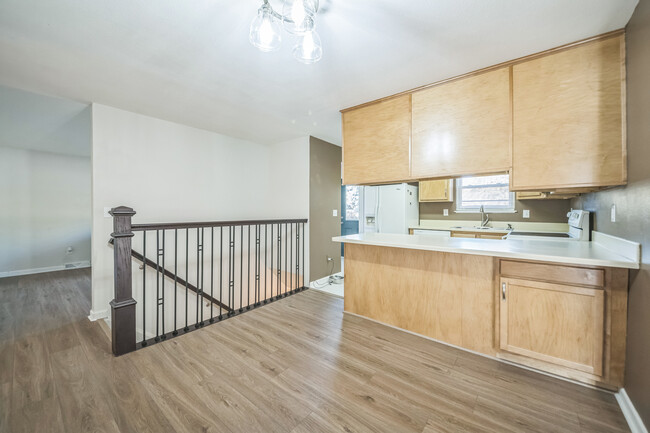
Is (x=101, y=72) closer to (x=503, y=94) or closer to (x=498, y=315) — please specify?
(x=503, y=94)

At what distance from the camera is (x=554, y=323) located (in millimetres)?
1674

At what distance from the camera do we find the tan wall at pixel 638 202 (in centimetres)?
125

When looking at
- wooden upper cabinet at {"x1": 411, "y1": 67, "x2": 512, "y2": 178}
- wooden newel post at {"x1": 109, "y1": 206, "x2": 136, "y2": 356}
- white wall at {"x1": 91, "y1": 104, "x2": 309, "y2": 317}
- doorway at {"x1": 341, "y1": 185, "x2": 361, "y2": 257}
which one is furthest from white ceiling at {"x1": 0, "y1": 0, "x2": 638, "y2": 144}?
doorway at {"x1": 341, "y1": 185, "x2": 361, "y2": 257}

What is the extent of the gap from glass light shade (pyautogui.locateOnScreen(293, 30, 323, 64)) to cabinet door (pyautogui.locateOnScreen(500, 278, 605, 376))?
6.87ft

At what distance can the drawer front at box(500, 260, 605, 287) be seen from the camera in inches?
61.4

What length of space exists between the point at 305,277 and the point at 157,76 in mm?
3141

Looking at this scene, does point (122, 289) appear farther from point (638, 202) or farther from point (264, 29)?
point (638, 202)

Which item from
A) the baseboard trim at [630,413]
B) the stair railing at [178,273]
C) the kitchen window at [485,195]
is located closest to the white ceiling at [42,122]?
the stair railing at [178,273]

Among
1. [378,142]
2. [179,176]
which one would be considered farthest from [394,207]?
[179,176]

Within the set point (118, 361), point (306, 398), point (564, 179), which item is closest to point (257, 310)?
point (118, 361)

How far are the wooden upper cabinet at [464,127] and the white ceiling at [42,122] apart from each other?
12.6 ft

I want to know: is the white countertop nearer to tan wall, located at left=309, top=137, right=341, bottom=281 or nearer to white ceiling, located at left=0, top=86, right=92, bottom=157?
tan wall, located at left=309, top=137, right=341, bottom=281

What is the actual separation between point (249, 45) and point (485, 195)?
169 inches

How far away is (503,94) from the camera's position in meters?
1.99
